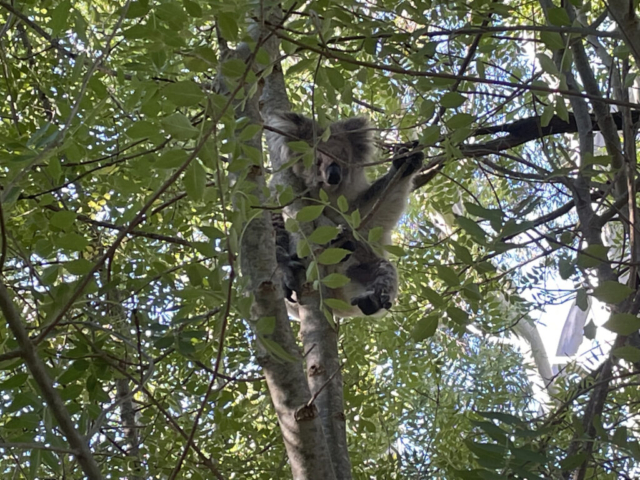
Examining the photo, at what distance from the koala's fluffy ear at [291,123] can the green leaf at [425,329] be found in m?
1.53

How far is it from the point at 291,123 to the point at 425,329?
198cm

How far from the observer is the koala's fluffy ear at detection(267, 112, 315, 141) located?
9.38 feet

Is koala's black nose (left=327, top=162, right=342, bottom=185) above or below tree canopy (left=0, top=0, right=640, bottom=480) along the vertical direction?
above

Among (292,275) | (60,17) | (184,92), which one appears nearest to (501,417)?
(184,92)

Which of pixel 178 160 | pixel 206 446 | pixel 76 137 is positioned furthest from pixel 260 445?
pixel 178 160

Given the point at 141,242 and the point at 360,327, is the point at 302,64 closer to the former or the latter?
the point at 141,242

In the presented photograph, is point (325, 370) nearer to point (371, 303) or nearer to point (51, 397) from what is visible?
point (371, 303)

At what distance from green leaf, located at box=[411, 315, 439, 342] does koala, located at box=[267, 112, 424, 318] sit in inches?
51.9

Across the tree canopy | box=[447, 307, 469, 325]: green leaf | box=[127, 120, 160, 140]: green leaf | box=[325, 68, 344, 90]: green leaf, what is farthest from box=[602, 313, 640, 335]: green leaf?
box=[127, 120, 160, 140]: green leaf

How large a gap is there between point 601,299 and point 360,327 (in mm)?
1799

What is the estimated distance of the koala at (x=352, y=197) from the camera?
9.52ft

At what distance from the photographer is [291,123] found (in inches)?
121

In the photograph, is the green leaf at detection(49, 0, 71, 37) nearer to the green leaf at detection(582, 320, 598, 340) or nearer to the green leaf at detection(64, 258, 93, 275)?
the green leaf at detection(64, 258, 93, 275)

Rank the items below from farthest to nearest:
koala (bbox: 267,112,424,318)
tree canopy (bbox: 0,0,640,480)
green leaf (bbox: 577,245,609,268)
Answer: koala (bbox: 267,112,424,318)
green leaf (bbox: 577,245,609,268)
tree canopy (bbox: 0,0,640,480)
